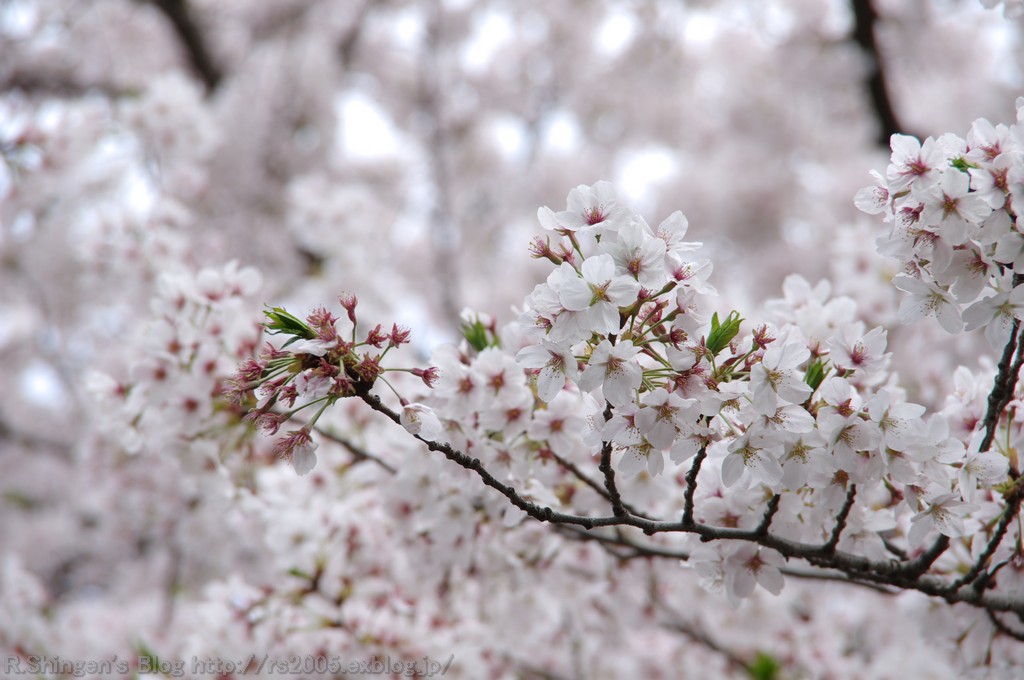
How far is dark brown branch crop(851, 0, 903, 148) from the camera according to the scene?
543 cm

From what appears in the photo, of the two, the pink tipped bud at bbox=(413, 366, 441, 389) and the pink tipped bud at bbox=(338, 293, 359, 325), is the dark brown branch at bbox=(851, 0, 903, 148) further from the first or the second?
the pink tipped bud at bbox=(338, 293, 359, 325)

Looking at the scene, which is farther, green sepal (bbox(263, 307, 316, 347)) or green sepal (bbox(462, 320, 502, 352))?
green sepal (bbox(462, 320, 502, 352))

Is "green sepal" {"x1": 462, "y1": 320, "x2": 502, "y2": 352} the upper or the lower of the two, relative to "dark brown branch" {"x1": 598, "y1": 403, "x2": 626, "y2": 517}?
upper

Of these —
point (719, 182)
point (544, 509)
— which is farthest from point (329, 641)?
point (719, 182)

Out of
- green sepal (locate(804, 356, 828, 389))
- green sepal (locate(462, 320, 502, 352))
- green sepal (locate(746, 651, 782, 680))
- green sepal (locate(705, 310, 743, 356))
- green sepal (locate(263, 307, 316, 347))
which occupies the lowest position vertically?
green sepal (locate(263, 307, 316, 347))

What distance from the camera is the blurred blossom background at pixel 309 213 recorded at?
2342 millimetres

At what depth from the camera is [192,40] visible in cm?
666

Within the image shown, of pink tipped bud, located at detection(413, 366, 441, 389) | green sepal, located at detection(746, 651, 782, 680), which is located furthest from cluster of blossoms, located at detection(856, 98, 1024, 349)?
green sepal, located at detection(746, 651, 782, 680)

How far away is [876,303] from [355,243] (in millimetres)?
2859

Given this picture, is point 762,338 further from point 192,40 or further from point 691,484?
point 192,40

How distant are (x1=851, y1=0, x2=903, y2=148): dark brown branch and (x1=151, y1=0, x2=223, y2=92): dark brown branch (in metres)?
5.27

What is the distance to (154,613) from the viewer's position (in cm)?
446

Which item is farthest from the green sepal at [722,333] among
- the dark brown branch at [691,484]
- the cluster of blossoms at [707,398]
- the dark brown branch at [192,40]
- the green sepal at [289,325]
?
the dark brown branch at [192,40]

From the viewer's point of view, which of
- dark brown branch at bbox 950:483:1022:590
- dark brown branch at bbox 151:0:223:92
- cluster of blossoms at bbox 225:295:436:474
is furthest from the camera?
dark brown branch at bbox 151:0:223:92
